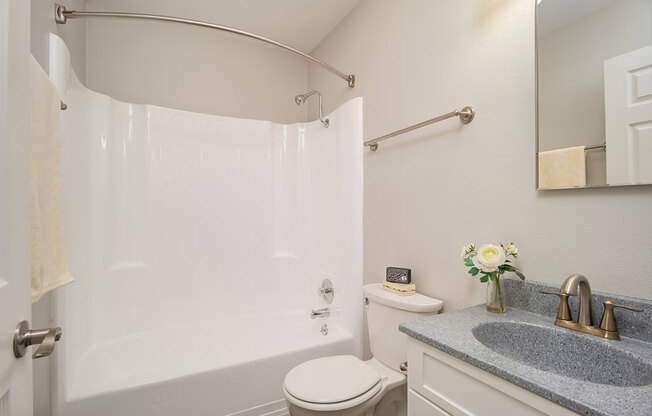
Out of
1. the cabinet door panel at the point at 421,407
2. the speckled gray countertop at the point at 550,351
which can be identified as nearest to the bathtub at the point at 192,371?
the cabinet door panel at the point at 421,407

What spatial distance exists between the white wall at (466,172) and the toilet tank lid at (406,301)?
2.9 inches

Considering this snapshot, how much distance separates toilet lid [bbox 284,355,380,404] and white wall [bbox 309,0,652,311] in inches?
19.0

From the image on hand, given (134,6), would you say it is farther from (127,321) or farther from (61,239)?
(127,321)

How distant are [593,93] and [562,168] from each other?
0.80 feet

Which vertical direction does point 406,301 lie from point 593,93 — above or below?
below

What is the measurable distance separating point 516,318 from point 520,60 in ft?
3.00

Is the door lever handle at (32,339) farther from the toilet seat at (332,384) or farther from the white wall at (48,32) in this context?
the white wall at (48,32)

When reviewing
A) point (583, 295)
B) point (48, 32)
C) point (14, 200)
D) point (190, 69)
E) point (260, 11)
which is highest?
point (260, 11)

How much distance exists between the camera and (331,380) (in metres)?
1.26

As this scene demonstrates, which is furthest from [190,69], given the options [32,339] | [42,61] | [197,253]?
[32,339]

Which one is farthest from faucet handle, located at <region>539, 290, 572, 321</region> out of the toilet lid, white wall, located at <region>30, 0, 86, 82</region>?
white wall, located at <region>30, 0, 86, 82</region>

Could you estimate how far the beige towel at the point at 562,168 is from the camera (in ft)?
3.09

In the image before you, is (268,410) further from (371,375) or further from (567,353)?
(567,353)

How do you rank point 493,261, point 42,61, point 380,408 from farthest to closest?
1. point 380,408
2. point 42,61
3. point 493,261
